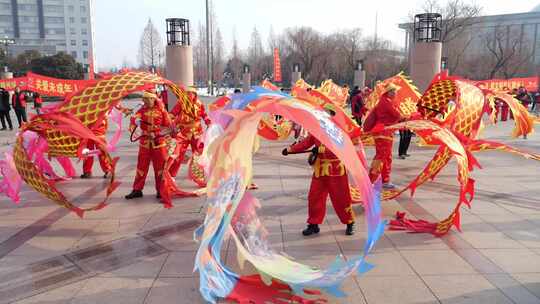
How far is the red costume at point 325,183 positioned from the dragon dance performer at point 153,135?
221 centimetres

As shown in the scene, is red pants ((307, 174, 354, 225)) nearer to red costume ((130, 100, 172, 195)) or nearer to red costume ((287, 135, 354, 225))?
red costume ((287, 135, 354, 225))

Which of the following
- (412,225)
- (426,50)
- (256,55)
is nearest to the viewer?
(412,225)

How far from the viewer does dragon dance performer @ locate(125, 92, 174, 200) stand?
18.5 feet

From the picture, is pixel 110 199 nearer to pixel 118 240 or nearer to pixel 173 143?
pixel 173 143

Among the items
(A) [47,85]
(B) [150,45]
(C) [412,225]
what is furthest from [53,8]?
(C) [412,225]

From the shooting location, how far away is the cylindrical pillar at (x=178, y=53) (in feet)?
41.5

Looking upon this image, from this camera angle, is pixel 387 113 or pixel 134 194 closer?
pixel 387 113

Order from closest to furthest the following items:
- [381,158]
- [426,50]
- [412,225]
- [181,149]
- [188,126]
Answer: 1. [412,225]
2. [381,158]
3. [188,126]
4. [181,149]
5. [426,50]

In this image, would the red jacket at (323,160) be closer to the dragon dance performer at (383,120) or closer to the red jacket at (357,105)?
the dragon dance performer at (383,120)

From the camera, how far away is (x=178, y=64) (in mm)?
12742

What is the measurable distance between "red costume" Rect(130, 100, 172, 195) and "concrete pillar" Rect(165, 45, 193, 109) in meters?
7.05

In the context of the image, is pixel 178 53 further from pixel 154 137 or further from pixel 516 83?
pixel 516 83

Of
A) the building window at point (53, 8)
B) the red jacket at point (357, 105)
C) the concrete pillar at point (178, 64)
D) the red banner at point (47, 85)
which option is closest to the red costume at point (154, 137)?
the red jacket at point (357, 105)

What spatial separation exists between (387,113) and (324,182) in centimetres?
192
